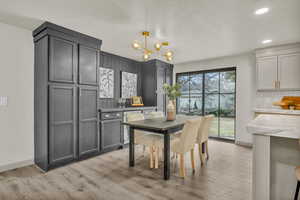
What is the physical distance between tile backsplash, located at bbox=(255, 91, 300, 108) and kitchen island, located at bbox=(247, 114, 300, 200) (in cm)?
303

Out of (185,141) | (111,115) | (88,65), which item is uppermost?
(88,65)

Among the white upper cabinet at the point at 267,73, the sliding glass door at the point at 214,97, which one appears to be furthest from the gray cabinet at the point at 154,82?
the white upper cabinet at the point at 267,73

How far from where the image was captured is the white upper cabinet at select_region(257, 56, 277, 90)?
3.72m

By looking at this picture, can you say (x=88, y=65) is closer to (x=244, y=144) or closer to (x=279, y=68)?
(x=279, y=68)

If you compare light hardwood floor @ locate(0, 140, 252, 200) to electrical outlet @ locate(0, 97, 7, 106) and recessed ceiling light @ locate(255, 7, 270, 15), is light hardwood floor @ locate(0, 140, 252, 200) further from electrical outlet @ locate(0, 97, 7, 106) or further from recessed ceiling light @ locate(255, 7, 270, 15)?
recessed ceiling light @ locate(255, 7, 270, 15)

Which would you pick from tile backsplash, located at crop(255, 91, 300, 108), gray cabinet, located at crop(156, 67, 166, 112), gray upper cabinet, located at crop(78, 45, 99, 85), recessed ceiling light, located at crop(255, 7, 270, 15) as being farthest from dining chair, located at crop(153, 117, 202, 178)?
gray cabinet, located at crop(156, 67, 166, 112)

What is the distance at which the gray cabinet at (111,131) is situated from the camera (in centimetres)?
364

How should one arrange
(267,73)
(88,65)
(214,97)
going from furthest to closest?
(214,97), (267,73), (88,65)

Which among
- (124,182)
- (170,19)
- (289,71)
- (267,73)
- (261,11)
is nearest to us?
(261,11)

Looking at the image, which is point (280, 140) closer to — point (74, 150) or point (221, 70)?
point (74, 150)

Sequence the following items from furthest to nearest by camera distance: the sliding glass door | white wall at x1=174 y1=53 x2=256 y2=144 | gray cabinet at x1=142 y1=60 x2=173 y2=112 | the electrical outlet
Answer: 1. gray cabinet at x1=142 y1=60 x2=173 y2=112
2. the sliding glass door
3. white wall at x1=174 y1=53 x2=256 y2=144
4. the electrical outlet

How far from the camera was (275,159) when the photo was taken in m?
1.46

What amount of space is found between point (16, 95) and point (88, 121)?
1.30 meters

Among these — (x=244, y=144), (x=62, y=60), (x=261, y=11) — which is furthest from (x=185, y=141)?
(x=244, y=144)
